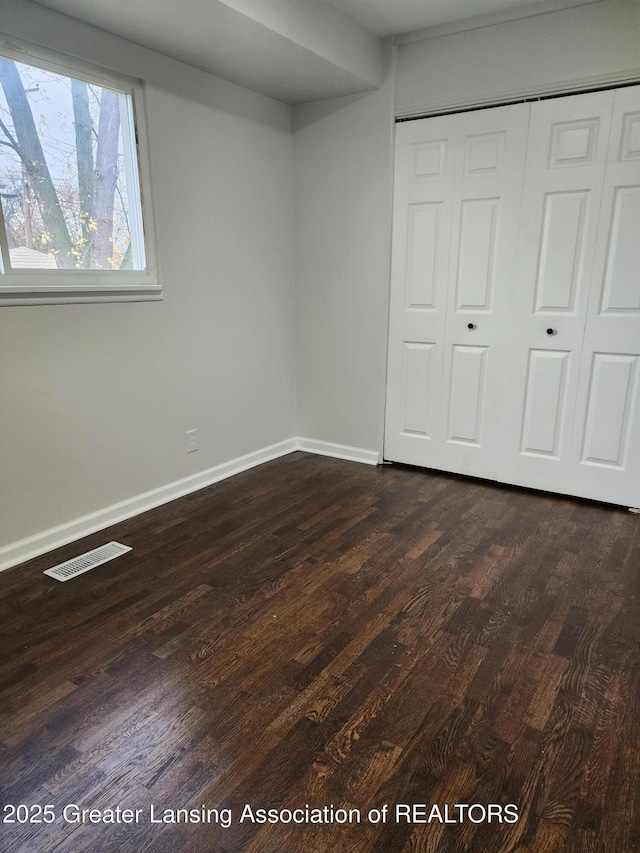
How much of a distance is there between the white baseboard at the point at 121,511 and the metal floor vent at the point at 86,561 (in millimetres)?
167

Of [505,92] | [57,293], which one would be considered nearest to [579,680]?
[57,293]

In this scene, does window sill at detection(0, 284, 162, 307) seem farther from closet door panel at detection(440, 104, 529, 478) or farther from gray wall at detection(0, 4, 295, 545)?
closet door panel at detection(440, 104, 529, 478)

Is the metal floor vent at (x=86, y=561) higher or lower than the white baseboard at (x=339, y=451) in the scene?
lower

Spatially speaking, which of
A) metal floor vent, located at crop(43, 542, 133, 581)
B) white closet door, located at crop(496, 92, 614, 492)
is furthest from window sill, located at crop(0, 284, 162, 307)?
white closet door, located at crop(496, 92, 614, 492)

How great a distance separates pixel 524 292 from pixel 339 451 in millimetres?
1613

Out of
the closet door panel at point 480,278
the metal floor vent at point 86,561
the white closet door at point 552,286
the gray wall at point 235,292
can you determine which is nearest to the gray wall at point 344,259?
the gray wall at point 235,292

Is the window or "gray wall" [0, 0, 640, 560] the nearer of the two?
the window

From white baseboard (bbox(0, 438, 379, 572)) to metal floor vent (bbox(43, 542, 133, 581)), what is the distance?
0.17 metres

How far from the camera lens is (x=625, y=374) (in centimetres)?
284

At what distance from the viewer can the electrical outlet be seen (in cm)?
318

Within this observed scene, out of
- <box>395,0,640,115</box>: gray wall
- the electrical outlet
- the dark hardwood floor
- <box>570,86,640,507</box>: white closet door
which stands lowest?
the dark hardwood floor

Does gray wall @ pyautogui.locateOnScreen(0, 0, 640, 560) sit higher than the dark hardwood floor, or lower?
higher

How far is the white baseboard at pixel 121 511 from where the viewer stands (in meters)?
2.41

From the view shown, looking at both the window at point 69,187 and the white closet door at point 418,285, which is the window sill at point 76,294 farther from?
the white closet door at point 418,285
